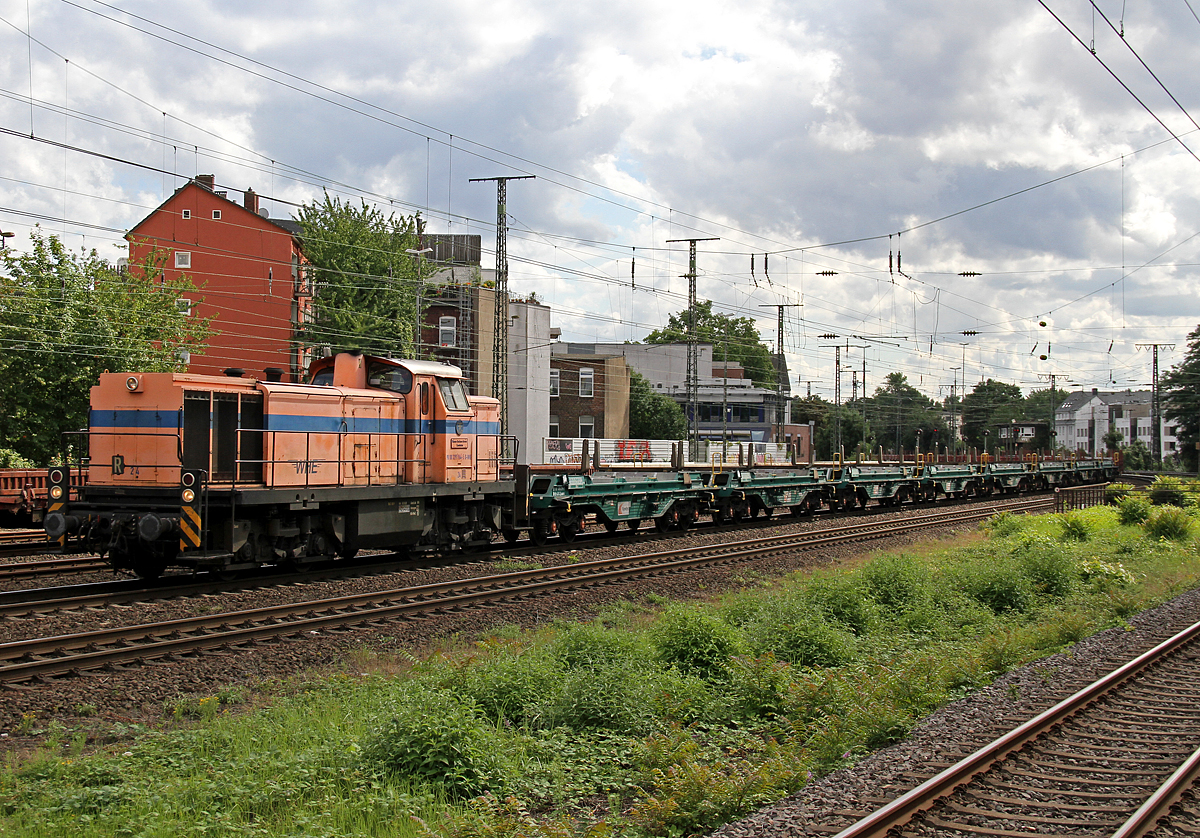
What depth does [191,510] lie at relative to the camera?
11.7 meters

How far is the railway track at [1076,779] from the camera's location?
17.2 feet

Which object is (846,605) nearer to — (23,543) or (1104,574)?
(1104,574)

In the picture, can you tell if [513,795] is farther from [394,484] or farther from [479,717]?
[394,484]

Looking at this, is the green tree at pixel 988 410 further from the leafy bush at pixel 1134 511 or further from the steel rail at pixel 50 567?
the steel rail at pixel 50 567

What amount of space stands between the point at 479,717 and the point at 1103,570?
12808mm

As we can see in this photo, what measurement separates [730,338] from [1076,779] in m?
89.0

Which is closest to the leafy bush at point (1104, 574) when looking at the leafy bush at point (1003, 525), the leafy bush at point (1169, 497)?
the leafy bush at point (1003, 525)

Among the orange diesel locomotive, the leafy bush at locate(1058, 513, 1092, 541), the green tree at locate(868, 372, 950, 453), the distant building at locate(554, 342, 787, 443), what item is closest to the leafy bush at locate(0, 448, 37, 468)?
the orange diesel locomotive

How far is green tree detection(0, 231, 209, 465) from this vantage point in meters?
22.8

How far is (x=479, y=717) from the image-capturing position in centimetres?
714

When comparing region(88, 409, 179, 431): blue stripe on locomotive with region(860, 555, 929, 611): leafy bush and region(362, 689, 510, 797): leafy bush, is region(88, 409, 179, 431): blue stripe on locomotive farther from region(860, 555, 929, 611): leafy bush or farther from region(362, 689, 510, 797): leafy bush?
→ region(860, 555, 929, 611): leafy bush

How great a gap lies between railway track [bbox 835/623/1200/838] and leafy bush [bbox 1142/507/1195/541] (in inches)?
598

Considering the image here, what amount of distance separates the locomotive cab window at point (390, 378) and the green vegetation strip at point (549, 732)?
6309 mm

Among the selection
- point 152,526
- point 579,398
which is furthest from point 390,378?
point 579,398
